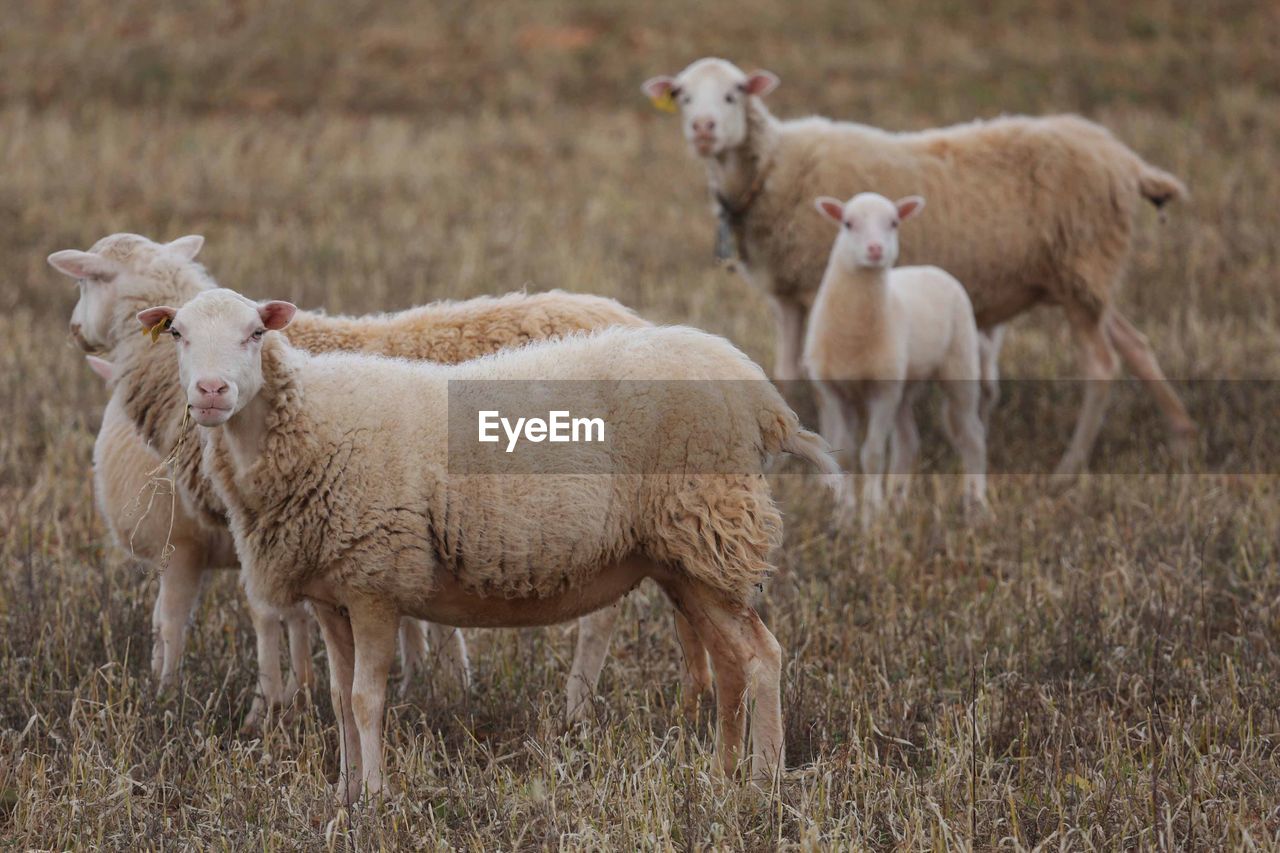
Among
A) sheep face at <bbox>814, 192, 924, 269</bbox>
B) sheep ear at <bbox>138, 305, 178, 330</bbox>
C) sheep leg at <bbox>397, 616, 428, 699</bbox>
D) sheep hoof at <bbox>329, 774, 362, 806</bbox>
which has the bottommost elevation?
sheep hoof at <bbox>329, 774, 362, 806</bbox>

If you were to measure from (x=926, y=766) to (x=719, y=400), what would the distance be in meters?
1.26

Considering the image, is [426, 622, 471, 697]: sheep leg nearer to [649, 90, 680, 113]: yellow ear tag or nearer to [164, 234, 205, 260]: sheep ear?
[164, 234, 205, 260]: sheep ear

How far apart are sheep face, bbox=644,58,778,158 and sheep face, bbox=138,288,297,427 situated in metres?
4.39

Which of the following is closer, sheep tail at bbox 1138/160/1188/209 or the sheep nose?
the sheep nose

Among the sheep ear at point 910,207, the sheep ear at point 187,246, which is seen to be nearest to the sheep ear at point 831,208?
the sheep ear at point 910,207

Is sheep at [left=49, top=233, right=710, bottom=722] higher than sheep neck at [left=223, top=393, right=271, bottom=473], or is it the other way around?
sheep at [left=49, top=233, right=710, bottom=722]

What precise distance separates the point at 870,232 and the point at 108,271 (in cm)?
337

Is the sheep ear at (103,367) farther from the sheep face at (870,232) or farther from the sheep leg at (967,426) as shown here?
the sheep leg at (967,426)

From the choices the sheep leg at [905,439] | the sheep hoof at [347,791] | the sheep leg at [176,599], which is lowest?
the sheep hoof at [347,791]

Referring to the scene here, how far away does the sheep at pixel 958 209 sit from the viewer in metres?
8.14

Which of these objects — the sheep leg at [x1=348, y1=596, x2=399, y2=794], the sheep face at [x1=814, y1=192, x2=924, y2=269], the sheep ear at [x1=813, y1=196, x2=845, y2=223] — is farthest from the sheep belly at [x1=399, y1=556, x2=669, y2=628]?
the sheep ear at [x1=813, y1=196, x2=845, y2=223]

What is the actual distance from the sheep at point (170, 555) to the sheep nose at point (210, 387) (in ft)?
3.71

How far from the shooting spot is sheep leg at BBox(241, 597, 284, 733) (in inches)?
188

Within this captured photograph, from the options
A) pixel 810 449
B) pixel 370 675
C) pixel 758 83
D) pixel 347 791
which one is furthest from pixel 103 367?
pixel 758 83
